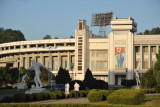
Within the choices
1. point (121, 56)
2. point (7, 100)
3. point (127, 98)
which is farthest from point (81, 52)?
point (127, 98)

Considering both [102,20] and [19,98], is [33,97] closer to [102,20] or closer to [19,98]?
[19,98]

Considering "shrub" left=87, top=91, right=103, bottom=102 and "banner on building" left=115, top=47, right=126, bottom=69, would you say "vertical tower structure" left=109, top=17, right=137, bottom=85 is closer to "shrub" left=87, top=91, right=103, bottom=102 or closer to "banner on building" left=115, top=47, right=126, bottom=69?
"banner on building" left=115, top=47, right=126, bottom=69

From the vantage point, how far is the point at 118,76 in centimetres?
10962

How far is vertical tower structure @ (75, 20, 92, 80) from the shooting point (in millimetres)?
107688

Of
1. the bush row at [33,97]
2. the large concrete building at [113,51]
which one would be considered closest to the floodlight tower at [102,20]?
the large concrete building at [113,51]

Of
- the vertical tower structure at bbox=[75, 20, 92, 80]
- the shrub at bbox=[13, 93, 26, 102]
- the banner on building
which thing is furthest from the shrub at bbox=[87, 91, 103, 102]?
the vertical tower structure at bbox=[75, 20, 92, 80]

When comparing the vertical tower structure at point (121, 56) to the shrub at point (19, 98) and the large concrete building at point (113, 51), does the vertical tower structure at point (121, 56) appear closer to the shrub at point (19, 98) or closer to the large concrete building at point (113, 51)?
the large concrete building at point (113, 51)

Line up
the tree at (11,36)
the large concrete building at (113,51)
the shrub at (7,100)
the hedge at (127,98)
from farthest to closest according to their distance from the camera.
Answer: the tree at (11,36) < the large concrete building at (113,51) < the shrub at (7,100) < the hedge at (127,98)

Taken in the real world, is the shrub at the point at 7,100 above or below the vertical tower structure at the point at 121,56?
below

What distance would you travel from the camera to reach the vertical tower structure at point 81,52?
353ft

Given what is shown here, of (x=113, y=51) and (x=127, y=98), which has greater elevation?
(x=113, y=51)

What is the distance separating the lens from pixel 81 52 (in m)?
108

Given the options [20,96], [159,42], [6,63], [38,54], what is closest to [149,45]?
[159,42]

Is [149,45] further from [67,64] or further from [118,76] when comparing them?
[67,64]
